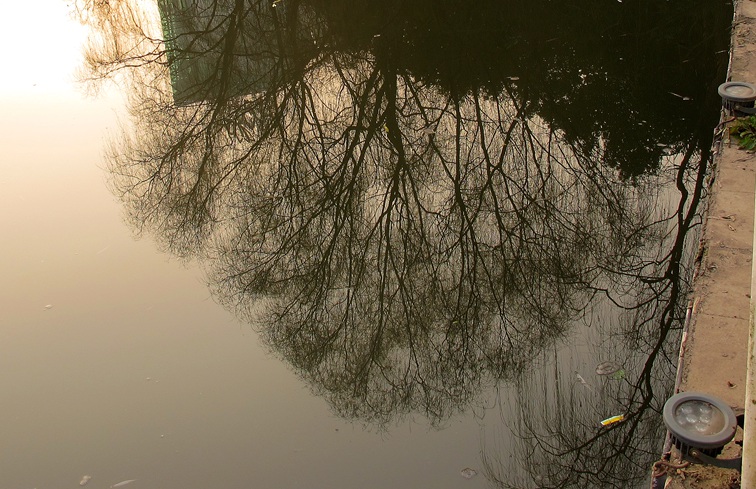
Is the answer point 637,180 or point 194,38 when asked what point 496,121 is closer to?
point 637,180

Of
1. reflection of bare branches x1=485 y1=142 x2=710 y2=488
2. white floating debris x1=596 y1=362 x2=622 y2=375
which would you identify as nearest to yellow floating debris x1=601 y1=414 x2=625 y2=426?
reflection of bare branches x1=485 y1=142 x2=710 y2=488

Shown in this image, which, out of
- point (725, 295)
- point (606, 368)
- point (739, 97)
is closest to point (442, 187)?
point (606, 368)

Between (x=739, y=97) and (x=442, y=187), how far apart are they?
6.64 ft

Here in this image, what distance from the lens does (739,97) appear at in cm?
465

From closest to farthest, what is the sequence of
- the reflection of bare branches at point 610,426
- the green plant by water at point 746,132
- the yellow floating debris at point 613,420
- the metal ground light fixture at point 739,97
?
the reflection of bare branches at point 610,426 < the yellow floating debris at point 613,420 < the green plant by water at point 746,132 < the metal ground light fixture at point 739,97

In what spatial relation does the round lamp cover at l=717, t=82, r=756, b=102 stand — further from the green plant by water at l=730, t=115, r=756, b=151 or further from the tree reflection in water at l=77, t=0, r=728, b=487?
the tree reflection in water at l=77, t=0, r=728, b=487

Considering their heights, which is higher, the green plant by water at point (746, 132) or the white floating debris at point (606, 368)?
the green plant by water at point (746, 132)

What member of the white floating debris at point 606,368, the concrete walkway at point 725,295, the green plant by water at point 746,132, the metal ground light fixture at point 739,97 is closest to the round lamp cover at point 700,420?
the concrete walkway at point 725,295

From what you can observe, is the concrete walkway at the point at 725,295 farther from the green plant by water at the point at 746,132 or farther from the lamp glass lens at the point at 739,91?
the lamp glass lens at the point at 739,91

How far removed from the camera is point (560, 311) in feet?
13.1

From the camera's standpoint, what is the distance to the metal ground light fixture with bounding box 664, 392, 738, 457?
262cm

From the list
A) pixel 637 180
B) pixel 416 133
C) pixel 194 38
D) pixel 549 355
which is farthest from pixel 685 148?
pixel 194 38

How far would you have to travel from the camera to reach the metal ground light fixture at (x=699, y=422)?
262 centimetres

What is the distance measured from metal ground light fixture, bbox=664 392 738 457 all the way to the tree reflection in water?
55cm
